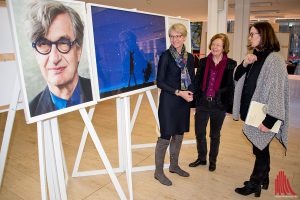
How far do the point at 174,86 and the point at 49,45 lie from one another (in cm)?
108

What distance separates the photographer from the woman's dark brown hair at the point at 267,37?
1877 millimetres

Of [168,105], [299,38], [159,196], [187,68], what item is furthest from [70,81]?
[299,38]

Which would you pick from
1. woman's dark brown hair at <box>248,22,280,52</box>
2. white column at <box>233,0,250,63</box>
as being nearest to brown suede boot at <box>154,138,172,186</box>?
woman's dark brown hair at <box>248,22,280,52</box>

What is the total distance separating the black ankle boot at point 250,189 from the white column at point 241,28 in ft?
17.2

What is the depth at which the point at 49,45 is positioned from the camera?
154 cm

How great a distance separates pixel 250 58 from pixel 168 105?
756 millimetres

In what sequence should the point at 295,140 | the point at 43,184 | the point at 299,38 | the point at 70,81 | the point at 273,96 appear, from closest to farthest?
1. the point at 43,184
2. the point at 70,81
3. the point at 273,96
4. the point at 295,140
5. the point at 299,38

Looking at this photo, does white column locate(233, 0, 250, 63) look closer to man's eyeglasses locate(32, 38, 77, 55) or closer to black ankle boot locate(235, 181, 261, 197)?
black ankle boot locate(235, 181, 261, 197)

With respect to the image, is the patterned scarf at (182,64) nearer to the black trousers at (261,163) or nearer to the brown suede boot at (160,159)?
the brown suede boot at (160,159)

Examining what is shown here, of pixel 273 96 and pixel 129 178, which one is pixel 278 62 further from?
pixel 129 178

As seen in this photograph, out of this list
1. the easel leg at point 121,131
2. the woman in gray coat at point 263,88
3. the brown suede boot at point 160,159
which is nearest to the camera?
the woman in gray coat at point 263,88

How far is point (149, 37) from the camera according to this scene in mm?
2430
